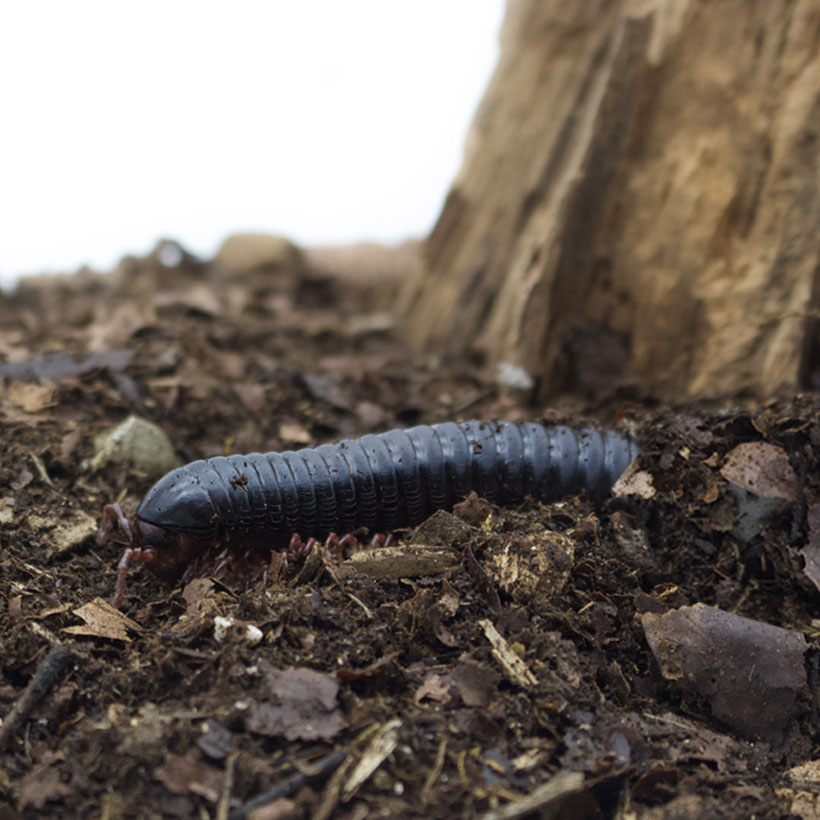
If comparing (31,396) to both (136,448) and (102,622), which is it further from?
(102,622)

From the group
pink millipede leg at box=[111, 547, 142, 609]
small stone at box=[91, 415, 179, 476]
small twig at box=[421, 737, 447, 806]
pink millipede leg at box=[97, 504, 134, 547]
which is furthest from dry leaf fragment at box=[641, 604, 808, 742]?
small stone at box=[91, 415, 179, 476]

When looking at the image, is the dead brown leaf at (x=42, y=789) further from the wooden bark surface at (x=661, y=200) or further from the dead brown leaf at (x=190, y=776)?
the wooden bark surface at (x=661, y=200)

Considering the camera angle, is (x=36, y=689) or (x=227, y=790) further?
(x=36, y=689)

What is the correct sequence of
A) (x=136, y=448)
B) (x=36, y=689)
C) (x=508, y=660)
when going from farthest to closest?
1. (x=136, y=448)
2. (x=508, y=660)
3. (x=36, y=689)

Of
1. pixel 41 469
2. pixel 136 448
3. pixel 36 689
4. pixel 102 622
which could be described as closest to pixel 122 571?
pixel 102 622

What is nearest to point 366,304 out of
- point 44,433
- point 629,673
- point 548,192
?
point 548,192

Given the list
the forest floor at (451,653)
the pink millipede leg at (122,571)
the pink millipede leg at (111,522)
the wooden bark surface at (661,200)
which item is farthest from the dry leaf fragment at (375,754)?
the wooden bark surface at (661,200)

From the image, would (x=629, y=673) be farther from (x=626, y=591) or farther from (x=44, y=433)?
(x=44, y=433)
